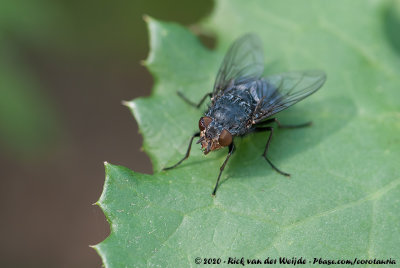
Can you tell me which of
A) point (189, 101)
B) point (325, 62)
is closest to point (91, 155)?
point (189, 101)

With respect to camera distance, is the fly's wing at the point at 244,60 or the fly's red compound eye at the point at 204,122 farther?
the fly's wing at the point at 244,60

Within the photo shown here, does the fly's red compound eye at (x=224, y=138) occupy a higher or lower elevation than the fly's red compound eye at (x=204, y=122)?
lower

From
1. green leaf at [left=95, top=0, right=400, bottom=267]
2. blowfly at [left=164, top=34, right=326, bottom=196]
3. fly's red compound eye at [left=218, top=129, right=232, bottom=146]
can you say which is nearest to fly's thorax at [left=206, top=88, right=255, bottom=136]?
blowfly at [left=164, top=34, right=326, bottom=196]

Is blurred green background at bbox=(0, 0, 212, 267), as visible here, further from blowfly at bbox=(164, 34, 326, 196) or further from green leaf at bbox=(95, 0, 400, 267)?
green leaf at bbox=(95, 0, 400, 267)

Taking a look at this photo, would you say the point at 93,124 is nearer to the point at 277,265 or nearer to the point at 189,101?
the point at 189,101

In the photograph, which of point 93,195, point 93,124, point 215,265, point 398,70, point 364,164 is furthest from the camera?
point 93,124

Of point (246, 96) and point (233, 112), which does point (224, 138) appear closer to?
point (233, 112)

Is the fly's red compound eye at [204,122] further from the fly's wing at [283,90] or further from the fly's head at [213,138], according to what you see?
the fly's wing at [283,90]

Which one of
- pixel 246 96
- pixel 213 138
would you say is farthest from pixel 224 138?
pixel 246 96

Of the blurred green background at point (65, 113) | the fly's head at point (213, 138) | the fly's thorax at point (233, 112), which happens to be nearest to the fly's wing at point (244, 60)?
the fly's thorax at point (233, 112)
